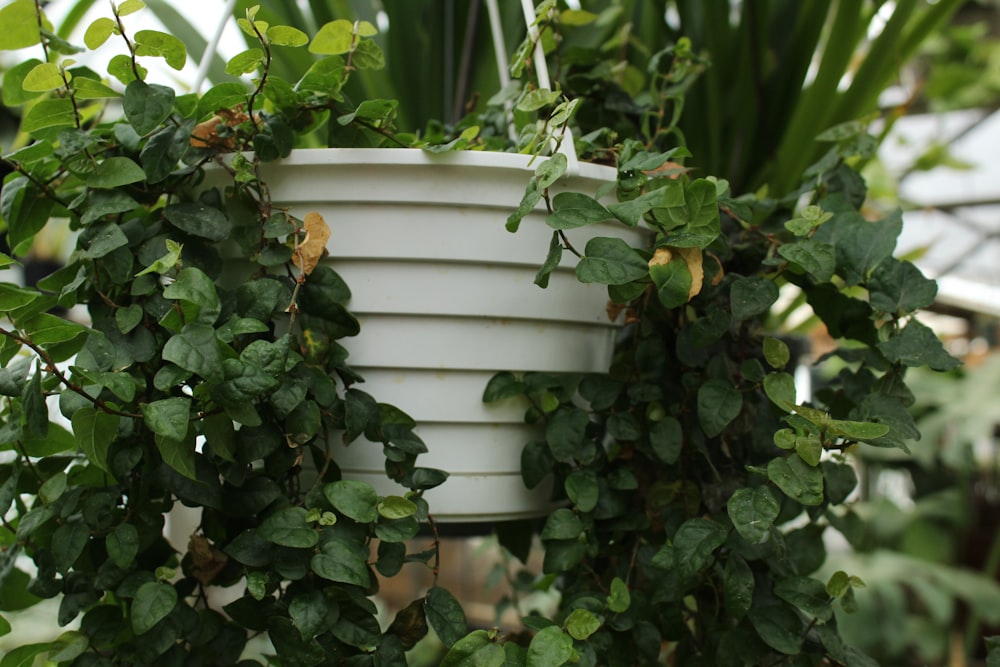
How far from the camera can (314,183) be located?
23.1 inches

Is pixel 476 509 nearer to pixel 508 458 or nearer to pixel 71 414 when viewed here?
pixel 508 458

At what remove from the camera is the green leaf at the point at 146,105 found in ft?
1.68

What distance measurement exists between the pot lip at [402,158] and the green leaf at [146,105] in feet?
0.29

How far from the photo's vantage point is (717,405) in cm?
58

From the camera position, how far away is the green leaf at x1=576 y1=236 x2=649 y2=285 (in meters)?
0.52

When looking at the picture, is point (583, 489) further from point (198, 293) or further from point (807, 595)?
point (198, 293)

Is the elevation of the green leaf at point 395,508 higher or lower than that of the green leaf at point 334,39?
lower

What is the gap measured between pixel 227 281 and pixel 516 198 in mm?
235

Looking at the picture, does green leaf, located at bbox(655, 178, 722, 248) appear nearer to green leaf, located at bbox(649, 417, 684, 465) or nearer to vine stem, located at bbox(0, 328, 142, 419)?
green leaf, located at bbox(649, 417, 684, 465)

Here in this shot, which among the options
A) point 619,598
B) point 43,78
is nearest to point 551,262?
point 619,598

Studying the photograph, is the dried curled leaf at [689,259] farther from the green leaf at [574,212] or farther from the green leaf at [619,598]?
the green leaf at [619,598]

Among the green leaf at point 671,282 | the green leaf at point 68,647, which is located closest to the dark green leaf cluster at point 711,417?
the green leaf at point 671,282

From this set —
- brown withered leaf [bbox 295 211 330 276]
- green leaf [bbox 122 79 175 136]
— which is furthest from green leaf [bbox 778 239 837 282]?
green leaf [bbox 122 79 175 136]

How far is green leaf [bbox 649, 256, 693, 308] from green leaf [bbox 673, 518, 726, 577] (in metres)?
0.15
